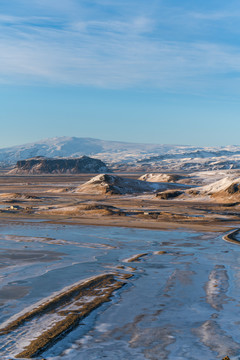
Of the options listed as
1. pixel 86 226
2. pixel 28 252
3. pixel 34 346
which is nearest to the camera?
pixel 34 346

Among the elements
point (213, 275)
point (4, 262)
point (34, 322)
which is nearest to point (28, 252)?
point (4, 262)

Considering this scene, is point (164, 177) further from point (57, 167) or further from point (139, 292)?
point (57, 167)

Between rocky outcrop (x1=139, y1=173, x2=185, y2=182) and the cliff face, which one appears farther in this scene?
the cliff face

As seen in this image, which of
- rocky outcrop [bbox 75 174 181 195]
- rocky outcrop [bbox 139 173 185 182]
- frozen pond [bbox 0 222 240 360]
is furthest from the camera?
rocky outcrop [bbox 139 173 185 182]

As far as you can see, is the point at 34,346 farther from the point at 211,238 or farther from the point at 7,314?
the point at 211,238

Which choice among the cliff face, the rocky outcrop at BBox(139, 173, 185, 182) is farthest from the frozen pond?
the cliff face

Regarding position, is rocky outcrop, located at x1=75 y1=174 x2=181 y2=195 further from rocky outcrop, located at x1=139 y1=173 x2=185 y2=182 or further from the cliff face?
the cliff face

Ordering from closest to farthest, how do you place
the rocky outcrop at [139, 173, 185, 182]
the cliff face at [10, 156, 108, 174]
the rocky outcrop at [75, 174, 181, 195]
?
the rocky outcrop at [75, 174, 181, 195]
the rocky outcrop at [139, 173, 185, 182]
the cliff face at [10, 156, 108, 174]

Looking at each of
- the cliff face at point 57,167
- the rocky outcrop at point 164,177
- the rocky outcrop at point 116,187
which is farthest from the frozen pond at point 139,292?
the cliff face at point 57,167
